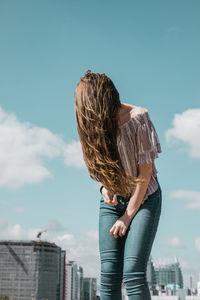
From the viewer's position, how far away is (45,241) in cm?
11494

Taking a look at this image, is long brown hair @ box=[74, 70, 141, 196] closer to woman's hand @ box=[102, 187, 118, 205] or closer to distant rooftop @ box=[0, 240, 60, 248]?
woman's hand @ box=[102, 187, 118, 205]

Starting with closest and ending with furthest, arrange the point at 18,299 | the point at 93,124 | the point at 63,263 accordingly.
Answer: the point at 93,124 → the point at 18,299 → the point at 63,263

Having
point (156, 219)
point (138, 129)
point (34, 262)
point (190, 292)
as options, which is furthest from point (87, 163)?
point (190, 292)

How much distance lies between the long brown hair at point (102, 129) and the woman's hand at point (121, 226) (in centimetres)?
17

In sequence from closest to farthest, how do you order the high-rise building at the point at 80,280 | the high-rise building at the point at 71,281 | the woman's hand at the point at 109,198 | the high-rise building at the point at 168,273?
the woman's hand at the point at 109,198 < the high-rise building at the point at 71,281 < the high-rise building at the point at 80,280 < the high-rise building at the point at 168,273

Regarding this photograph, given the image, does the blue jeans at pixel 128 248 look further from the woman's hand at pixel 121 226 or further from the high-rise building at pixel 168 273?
the high-rise building at pixel 168 273

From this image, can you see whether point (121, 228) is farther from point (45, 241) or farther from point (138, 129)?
point (45, 241)

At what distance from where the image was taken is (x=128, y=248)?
7.54ft

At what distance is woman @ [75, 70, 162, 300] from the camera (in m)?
2.37

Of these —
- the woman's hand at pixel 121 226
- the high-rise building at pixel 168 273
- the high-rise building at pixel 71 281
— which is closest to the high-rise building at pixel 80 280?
the high-rise building at pixel 71 281

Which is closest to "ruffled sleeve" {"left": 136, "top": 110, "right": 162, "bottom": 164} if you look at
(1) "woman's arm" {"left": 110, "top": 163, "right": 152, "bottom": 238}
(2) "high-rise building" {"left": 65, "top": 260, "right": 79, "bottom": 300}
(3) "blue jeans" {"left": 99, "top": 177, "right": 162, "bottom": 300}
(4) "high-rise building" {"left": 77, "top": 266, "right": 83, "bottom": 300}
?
(1) "woman's arm" {"left": 110, "top": 163, "right": 152, "bottom": 238}

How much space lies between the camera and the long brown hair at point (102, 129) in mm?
2420

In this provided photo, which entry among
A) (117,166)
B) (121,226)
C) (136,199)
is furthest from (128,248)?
(117,166)

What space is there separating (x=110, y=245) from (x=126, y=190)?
0.36m
